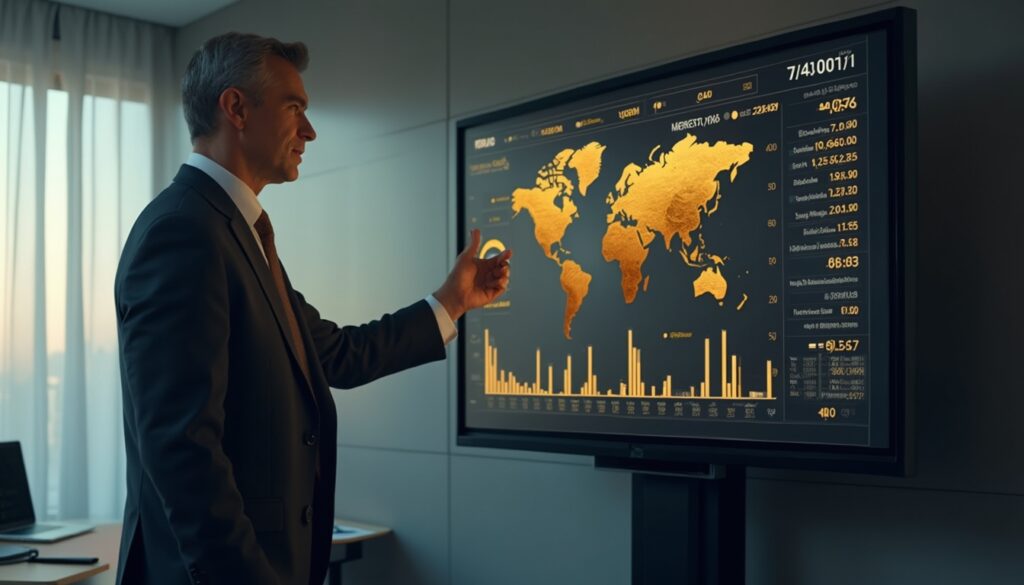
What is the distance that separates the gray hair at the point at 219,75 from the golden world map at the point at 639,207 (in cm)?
112

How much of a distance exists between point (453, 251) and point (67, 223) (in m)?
2.35

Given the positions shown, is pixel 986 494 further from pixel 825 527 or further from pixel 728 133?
pixel 728 133

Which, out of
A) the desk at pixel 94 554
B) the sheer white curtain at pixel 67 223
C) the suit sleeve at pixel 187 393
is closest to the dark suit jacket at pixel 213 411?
the suit sleeve at pixel 187 393

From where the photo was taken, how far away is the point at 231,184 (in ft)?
6.64

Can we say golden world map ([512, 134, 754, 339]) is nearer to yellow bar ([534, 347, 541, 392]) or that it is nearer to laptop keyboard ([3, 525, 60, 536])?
yellow bar ([534, 347, 541, 392])

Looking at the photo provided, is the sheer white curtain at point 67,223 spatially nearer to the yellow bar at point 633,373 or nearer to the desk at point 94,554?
the desk at point 94,554

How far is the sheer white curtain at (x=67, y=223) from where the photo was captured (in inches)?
194

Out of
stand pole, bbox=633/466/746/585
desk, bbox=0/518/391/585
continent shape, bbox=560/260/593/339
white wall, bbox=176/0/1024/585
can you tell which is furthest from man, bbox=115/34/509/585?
white wall, bbox=176/0/1024/585

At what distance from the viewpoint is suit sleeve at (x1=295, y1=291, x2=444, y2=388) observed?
2.42 metres

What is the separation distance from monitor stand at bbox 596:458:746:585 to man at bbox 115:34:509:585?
944 millimetres

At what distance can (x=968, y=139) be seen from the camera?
2.43 metres

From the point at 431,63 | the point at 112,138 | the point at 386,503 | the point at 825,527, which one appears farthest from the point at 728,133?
the point at 112,138

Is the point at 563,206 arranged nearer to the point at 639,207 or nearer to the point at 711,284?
the point at 639,207

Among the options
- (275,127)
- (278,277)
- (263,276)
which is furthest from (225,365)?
(275,127)
